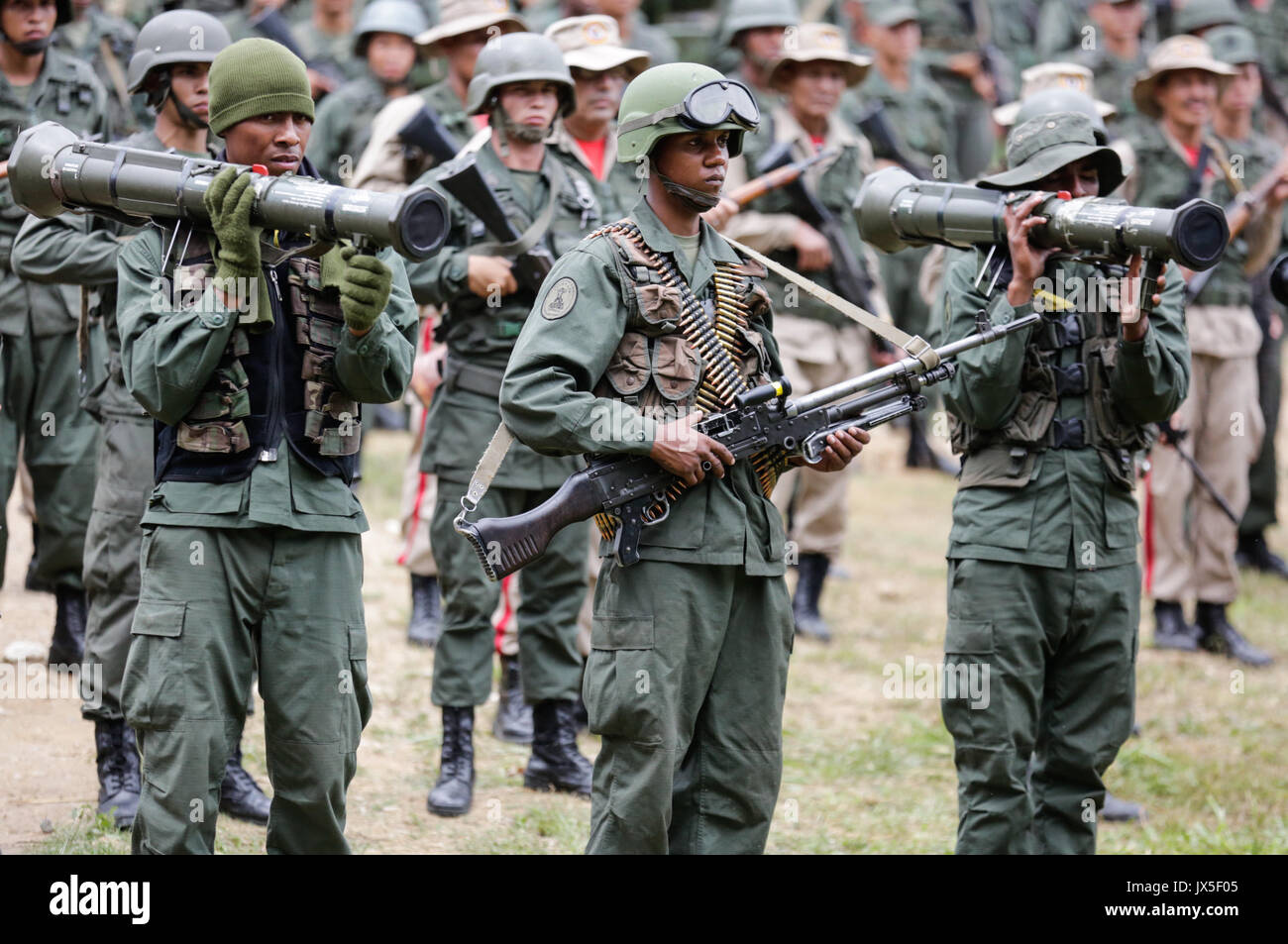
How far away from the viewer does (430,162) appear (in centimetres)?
743

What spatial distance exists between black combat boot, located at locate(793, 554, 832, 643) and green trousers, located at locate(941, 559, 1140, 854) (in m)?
3.87

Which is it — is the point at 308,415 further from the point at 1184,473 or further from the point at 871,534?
the point at 871,534

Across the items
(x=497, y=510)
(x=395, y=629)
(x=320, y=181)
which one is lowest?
(x=395, y=629)

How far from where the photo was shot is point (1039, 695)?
17.9 feet

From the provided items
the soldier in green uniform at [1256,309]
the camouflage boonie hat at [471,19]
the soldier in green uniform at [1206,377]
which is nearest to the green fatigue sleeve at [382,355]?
the camouflage boonie hat at [471,19]

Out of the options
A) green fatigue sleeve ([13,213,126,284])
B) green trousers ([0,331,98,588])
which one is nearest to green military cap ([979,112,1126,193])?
green fatigue sleeve ([13,213,126,284])

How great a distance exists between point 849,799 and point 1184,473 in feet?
10.9

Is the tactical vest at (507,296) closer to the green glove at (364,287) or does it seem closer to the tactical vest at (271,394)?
the tactical vest at (271,394)

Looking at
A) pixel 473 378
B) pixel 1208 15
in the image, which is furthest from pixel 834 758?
pixel 1208 15

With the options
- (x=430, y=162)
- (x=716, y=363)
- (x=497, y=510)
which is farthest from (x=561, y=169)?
(x=716, y=363)

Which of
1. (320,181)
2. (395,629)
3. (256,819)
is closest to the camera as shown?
(320,181)

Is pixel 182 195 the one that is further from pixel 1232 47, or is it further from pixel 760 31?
pixel 1232 47

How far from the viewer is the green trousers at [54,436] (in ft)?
A: 22.9

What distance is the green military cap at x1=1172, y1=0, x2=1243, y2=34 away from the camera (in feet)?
35.1
